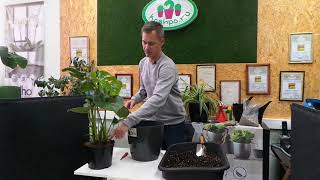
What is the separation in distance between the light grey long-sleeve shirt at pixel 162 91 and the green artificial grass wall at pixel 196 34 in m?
0.82

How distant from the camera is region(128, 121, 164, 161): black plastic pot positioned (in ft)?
4.28

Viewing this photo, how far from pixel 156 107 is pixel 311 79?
1728mm

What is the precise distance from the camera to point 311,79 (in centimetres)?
271

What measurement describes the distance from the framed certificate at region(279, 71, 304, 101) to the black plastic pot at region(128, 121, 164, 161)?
189cm

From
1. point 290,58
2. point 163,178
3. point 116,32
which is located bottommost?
point 163,178

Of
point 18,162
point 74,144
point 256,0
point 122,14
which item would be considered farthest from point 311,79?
point 18,162

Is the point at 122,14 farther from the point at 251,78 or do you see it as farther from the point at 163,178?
the point at 163,178

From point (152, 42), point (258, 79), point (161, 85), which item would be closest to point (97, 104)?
point (161, 85)

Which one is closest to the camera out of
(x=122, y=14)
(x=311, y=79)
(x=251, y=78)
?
(x=311, y=79)

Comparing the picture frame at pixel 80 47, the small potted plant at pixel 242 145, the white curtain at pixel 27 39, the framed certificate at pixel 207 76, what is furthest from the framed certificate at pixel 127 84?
the small potted plant at pixel 242 145

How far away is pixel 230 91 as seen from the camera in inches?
116

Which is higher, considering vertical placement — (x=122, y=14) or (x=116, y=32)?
(x=122, y=14)

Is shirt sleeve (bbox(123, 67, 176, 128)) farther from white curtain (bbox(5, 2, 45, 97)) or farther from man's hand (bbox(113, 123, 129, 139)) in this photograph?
white curtain (bbox(5, 2, 45, 97))

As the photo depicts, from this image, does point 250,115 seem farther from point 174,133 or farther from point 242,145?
point 174,133
